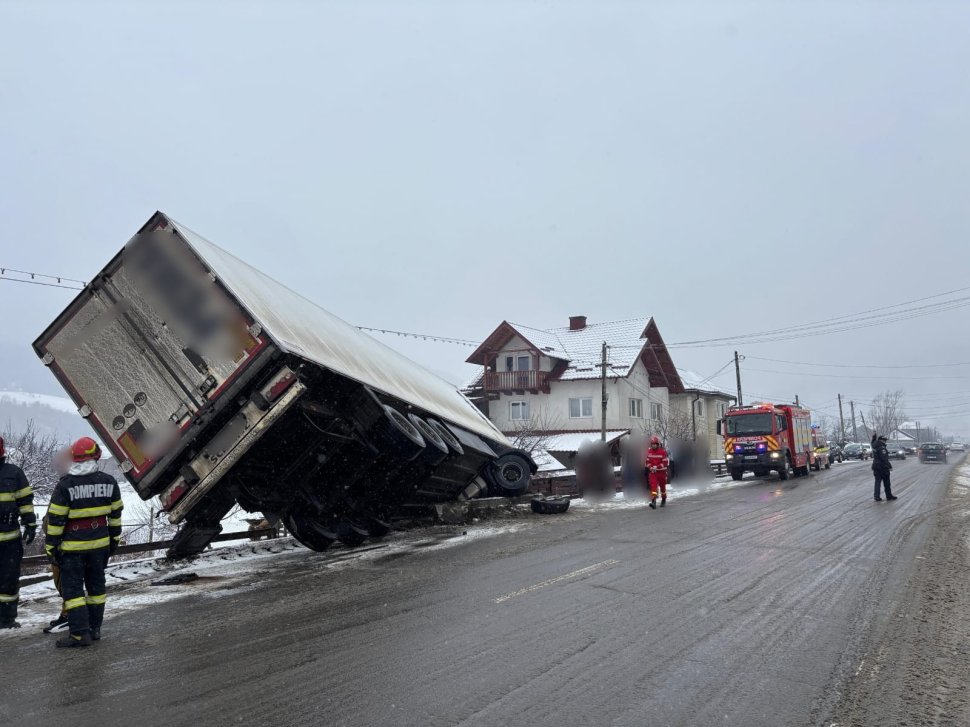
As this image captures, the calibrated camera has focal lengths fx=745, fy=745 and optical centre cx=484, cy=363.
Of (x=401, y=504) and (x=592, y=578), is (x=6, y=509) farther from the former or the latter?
(x=401, y=504)

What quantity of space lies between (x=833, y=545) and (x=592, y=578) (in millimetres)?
3847

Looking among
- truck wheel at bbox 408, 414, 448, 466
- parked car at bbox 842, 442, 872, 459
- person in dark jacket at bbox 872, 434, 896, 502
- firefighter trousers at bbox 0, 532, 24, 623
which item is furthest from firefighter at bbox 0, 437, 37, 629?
parked car at bbox 842, 442, 872, 459

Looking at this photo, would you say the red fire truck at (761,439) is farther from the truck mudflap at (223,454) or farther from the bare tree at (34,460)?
the bare tree at (34,460)

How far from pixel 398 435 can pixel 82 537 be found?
4256 mm

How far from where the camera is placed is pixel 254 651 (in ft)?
16.7

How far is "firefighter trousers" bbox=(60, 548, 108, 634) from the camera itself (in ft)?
18.4

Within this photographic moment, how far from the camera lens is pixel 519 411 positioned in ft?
137

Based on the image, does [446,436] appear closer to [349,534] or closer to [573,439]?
[349,534]

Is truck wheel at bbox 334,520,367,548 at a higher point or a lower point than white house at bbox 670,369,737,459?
lower

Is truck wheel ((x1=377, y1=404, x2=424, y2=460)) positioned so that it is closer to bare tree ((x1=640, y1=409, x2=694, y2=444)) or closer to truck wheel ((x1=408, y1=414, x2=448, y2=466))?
truck wheel ((x1=408, y1=414, x2=448, y2=466))

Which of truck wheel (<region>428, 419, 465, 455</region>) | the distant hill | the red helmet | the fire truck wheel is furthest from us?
the distant hill

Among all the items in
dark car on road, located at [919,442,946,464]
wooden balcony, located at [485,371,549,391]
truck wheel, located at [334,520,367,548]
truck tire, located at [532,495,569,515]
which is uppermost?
wooden balcony, located at [485,371,549,391]

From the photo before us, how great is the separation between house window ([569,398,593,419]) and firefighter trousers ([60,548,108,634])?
3569cm

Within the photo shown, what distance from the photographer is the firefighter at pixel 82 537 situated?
5.66 m
